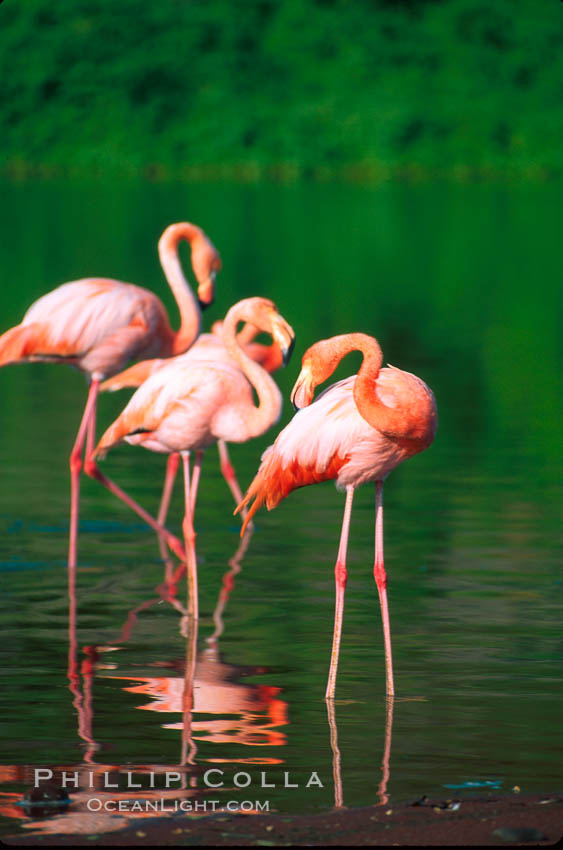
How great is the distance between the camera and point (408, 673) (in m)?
6.14

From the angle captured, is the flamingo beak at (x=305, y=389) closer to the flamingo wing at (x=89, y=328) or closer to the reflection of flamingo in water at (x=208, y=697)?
the reflection of flamingo in water at (x=208, y=697)

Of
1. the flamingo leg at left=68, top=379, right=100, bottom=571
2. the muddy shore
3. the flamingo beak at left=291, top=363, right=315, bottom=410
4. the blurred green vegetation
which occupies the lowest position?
the muddy shore

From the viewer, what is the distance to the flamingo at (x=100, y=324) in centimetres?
886

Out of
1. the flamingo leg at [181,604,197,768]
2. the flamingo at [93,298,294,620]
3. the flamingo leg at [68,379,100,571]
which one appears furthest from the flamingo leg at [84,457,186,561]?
the flamingo leg at [181,604,197,768]

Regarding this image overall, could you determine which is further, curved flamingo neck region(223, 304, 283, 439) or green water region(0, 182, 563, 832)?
curved flamingo neck region(223, 304, 283, 439)

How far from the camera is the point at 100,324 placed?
8.85 meters

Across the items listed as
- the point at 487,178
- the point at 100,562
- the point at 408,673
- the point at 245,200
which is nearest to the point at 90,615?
the point at 100,562

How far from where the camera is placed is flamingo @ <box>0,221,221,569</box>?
886 cm

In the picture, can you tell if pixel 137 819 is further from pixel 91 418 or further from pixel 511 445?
pixel 511 445

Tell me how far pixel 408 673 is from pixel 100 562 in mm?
2385

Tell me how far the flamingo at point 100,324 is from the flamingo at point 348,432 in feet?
8.78

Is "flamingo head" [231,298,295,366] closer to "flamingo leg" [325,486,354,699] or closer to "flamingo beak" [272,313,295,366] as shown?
"flamingo beak" [272,313,295,366]

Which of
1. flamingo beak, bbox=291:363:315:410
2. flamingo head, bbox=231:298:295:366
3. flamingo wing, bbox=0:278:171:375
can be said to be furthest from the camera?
flamingo wing, bbox=0:278:171:375

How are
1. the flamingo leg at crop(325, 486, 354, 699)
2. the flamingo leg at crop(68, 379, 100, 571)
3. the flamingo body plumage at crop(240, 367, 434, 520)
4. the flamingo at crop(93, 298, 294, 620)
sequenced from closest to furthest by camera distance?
1. the flamingo leg at crop(325, 486, 354, 699)
2. the flamingo body plumage at crop(240, 367, 434, 520)
3. the flamingo at crop(93, 298, 294, 620)
4. the flamingo leg at crop(68, 379, 100, 571)
